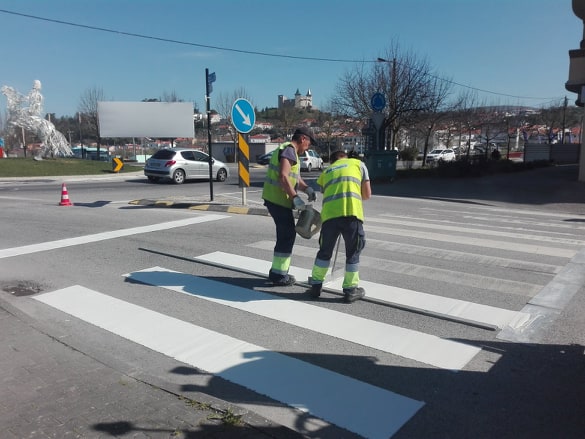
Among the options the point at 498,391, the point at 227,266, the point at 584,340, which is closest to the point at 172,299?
the point at 227,266

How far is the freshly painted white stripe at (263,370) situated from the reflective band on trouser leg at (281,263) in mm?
1432

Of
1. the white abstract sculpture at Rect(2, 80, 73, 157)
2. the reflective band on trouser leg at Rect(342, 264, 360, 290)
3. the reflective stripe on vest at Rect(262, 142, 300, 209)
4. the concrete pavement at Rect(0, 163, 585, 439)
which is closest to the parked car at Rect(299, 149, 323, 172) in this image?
the white abstract sculpture at Rect(2, 80, 73, 157)

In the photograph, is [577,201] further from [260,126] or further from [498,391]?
[260,126]

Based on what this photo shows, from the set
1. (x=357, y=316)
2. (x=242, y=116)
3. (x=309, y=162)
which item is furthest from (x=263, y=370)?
(x=309, y=162)

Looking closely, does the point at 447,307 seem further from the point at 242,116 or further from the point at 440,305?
the point at 242,116

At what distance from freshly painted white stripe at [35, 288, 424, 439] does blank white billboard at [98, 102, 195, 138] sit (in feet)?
140

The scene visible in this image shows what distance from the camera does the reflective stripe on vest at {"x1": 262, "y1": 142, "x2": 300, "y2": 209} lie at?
5422mm

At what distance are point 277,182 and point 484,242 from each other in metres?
4.67

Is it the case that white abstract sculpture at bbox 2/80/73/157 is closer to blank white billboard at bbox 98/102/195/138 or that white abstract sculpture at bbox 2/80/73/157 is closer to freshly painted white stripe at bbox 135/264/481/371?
blank white billboard at bbox 98/102/195/138

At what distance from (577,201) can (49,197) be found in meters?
17.0

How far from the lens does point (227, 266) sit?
6656mm

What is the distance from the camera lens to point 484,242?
8.45 meters

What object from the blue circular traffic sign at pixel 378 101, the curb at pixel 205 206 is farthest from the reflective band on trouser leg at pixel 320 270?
the blue circular traffic sign at pixel 378 101

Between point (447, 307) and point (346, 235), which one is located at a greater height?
point (346, 235)
